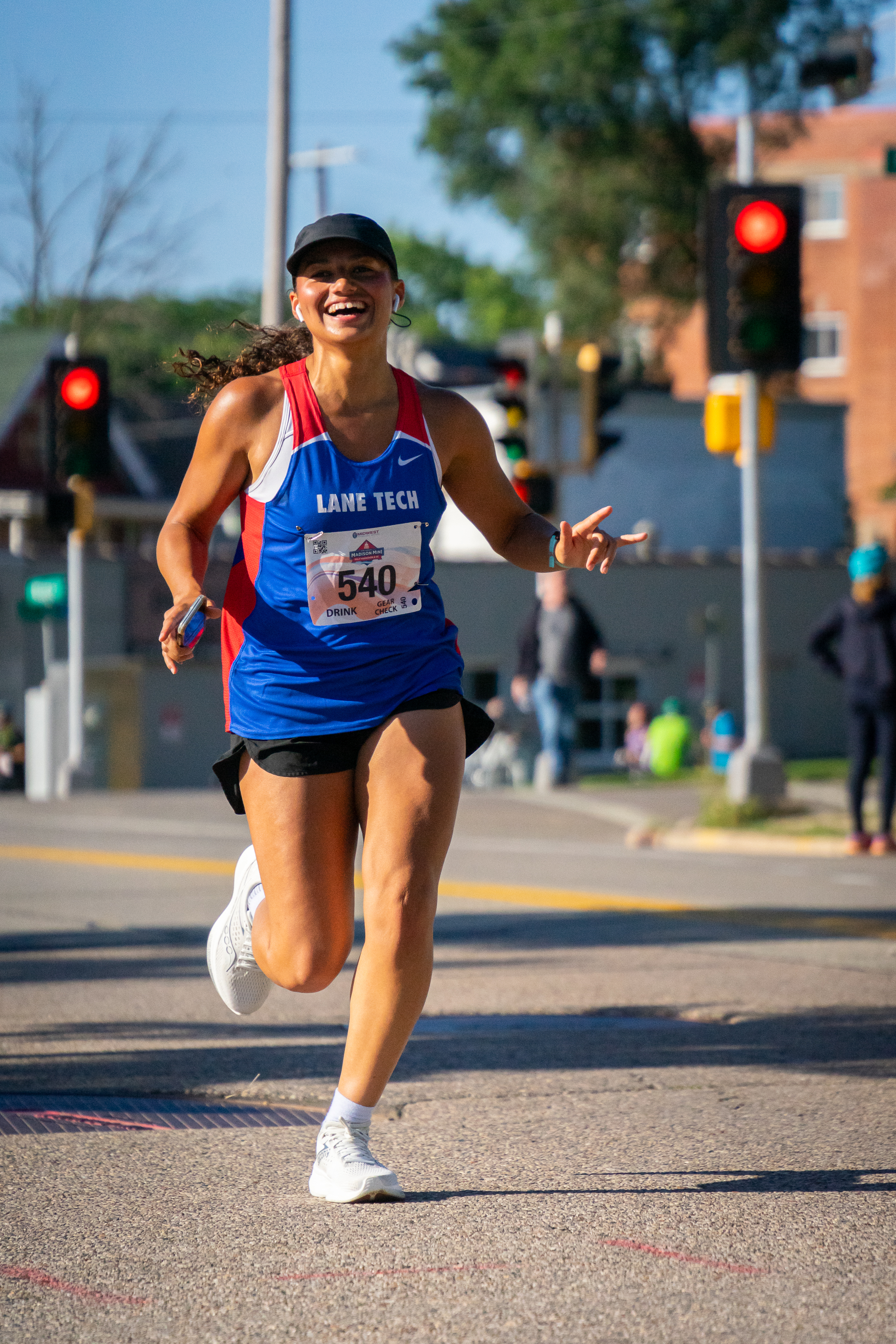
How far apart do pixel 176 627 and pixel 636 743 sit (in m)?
28.6

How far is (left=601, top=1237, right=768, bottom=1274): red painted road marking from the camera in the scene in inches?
132

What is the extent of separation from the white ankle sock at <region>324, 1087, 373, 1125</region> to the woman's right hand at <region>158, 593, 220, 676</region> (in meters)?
1.00

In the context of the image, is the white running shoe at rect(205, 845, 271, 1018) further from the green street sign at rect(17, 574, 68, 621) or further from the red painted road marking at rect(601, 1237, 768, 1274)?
the green street sign at rect(17, 574, 68, 621)

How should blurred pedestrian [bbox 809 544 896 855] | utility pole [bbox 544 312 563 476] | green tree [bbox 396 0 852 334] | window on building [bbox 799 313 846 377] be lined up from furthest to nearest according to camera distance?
window on building [bbox 799 313 846 377]
green tree [bbox 396 0 852 334]
utility pole [bbox 544 312 563 476]
blurred pedestrian [bbox 809 544 896 855]

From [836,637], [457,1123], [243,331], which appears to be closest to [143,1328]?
[457,1123]

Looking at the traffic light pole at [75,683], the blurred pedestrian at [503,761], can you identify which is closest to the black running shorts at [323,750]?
the traffic light pole at [75,683]

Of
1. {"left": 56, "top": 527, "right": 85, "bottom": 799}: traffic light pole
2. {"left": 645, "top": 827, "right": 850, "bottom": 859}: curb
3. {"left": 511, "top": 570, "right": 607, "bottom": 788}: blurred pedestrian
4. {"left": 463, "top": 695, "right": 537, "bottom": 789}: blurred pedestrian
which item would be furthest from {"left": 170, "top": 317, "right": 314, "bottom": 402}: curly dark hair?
{"left": 463, "top": 695, "right": 537, "bottom": 789}: blurred pedestrian

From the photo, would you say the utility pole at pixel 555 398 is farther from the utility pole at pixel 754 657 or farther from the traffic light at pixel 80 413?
the traffic light at pixel 80 413

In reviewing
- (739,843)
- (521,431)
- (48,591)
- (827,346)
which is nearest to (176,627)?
(739,843)

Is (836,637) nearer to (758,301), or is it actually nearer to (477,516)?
(758,301)

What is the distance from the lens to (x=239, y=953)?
4.59 meters

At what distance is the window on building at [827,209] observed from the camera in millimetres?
53219

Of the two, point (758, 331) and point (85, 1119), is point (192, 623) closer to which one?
point (85, 1119)

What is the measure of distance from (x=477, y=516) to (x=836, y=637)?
28.0 feet
